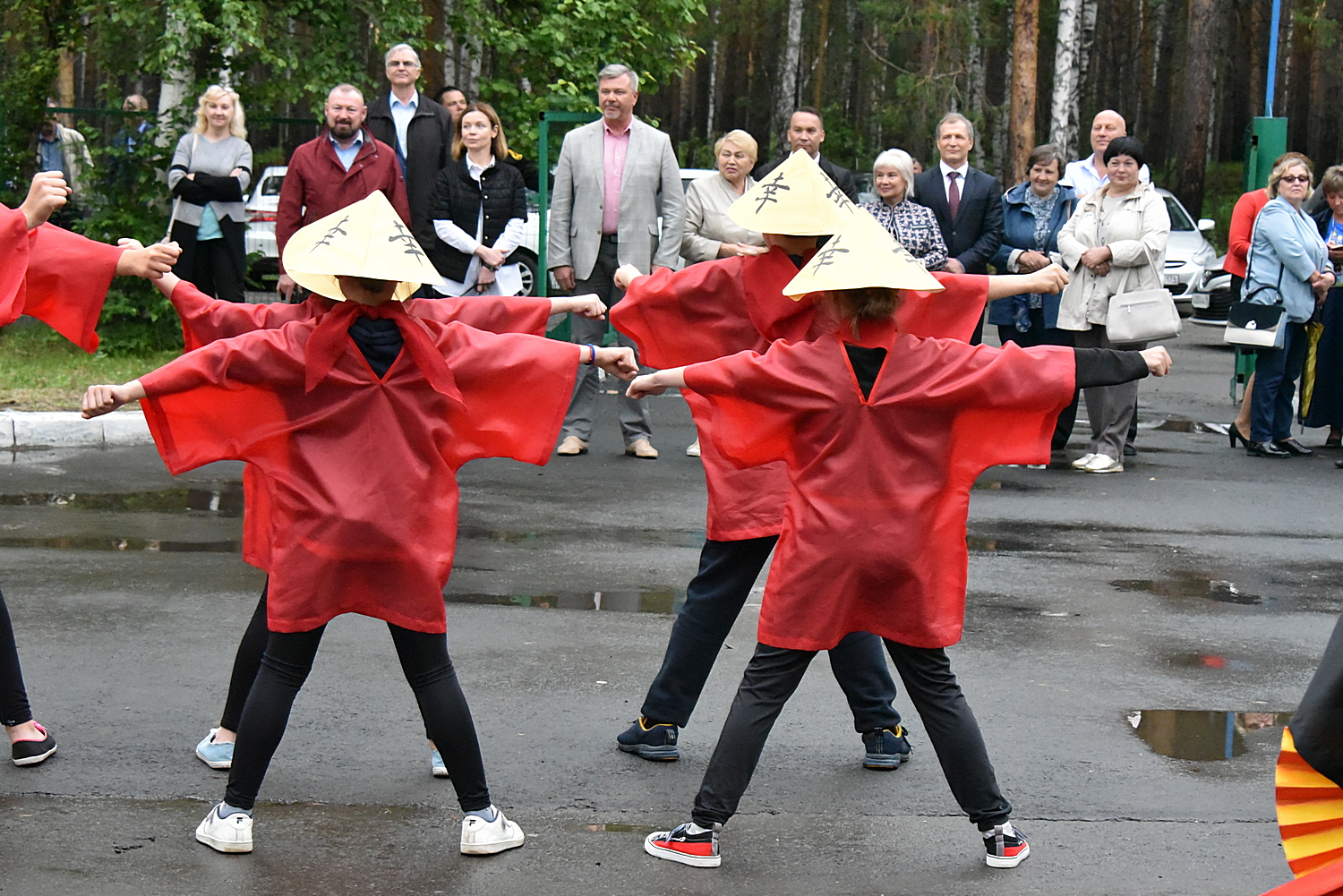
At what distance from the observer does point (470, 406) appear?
4492 mm

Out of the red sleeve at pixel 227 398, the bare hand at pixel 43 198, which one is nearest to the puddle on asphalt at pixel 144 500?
the bare hand at pixel 43 198

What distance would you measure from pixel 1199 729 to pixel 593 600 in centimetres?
262

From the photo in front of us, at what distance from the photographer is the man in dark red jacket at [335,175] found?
35.8 ft

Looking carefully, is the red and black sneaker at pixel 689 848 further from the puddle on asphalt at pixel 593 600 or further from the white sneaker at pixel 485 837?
the puddle on asphalt at pixel 593 600

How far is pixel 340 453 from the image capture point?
14.3ft

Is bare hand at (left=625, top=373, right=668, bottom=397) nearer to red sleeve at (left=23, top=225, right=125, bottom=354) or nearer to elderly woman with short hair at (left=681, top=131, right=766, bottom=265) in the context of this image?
red sleeve at (left=23, top=225, right=125, bottom=354)

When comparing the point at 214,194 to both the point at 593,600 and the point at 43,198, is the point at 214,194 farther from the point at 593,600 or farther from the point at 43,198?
the point at 43,198

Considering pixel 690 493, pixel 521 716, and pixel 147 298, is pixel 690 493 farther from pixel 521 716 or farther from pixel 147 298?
pixel 147 298

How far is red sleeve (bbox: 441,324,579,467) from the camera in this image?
4.47 m

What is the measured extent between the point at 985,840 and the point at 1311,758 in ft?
6.07

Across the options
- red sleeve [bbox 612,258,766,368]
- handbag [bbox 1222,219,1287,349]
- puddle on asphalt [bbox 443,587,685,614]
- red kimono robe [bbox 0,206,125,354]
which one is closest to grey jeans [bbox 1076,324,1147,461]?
handbag [bbox 1222,219,1287,349]

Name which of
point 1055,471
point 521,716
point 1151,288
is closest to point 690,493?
point 1055,471

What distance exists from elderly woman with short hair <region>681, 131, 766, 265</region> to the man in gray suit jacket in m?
0.10

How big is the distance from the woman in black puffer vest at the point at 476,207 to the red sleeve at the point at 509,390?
646cm
